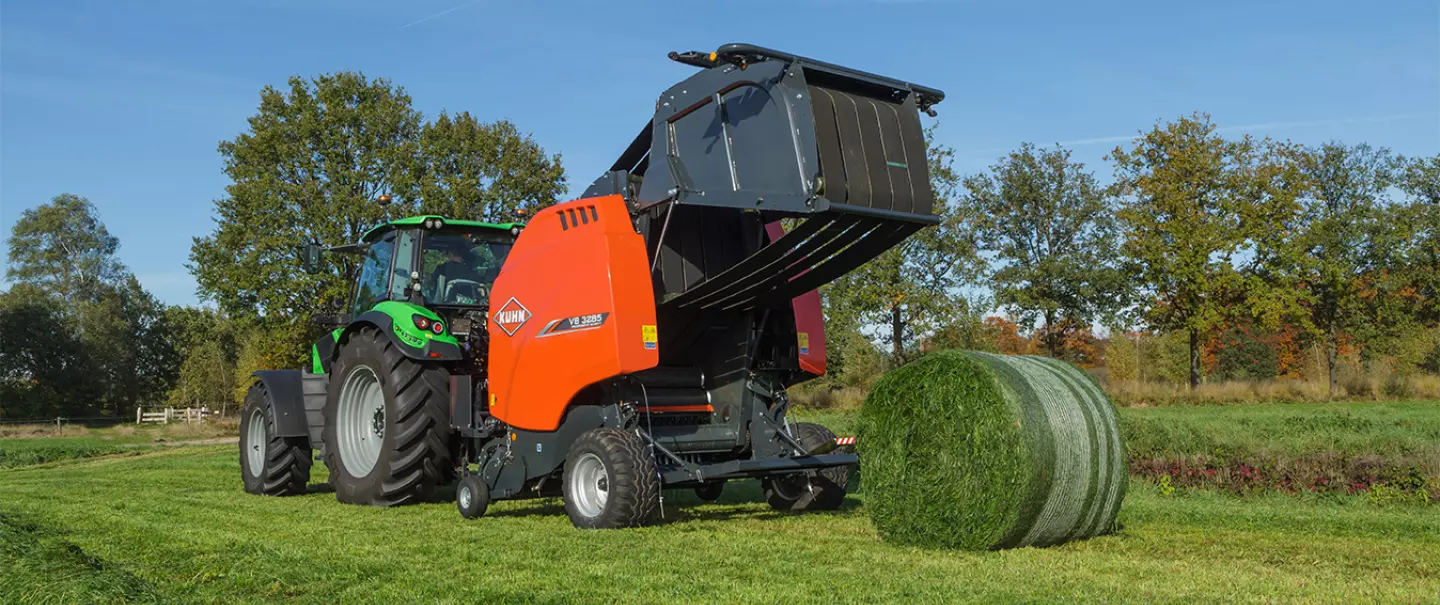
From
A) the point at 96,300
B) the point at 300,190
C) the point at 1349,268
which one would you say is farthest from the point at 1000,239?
the point at 96,300

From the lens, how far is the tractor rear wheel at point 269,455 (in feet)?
39.0

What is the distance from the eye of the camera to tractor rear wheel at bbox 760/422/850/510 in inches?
359

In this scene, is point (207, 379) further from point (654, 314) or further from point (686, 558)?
point (686, 558)

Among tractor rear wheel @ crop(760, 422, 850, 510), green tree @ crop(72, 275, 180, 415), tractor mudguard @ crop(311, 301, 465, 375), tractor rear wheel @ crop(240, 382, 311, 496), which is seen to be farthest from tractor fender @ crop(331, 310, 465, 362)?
green tree @ crop(72, 275, 180, 415)

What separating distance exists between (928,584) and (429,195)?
3065 cm

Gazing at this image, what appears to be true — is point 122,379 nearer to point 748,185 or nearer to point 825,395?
point 825,395

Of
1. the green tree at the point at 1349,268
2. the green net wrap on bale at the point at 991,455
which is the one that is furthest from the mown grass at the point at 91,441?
the green tree at the point at 1349,268

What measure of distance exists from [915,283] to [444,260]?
80.8 feet

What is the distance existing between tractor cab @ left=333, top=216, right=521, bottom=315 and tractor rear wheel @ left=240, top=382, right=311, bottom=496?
2096 mm

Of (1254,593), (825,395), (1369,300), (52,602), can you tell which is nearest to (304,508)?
(52,602)

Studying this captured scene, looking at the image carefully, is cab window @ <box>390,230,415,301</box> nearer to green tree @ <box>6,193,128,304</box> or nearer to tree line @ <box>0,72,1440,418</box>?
tree line @ <box>0,72,1440,418</box>

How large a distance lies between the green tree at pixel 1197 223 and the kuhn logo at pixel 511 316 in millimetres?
27820

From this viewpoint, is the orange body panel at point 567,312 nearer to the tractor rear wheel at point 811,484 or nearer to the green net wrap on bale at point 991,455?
the tractor rear wheel at point 811,484

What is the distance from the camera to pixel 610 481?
25.5ft
